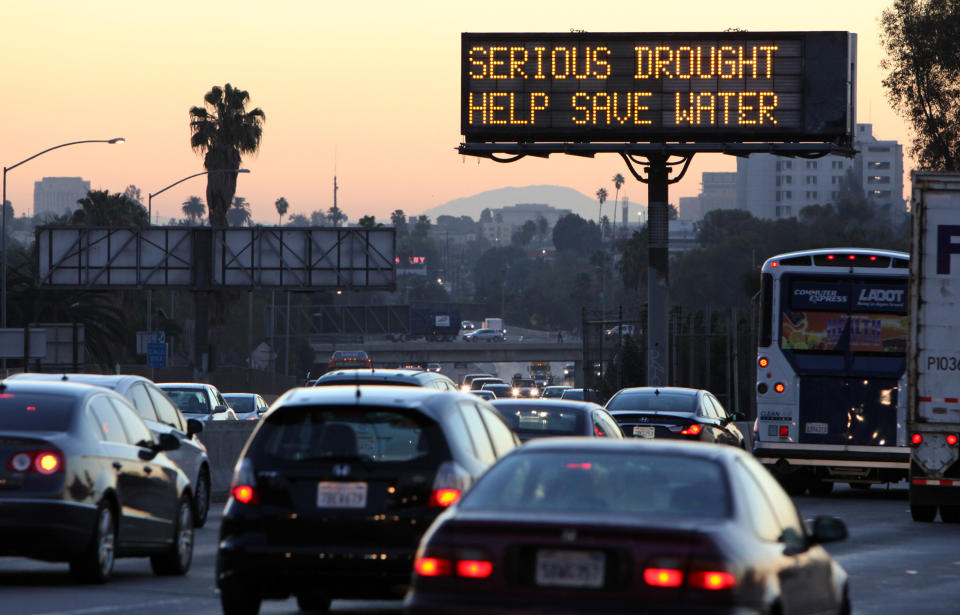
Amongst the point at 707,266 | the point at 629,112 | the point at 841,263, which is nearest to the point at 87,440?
the point at 841,263

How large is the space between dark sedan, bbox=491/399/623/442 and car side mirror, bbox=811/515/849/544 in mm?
9829

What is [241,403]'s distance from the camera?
39750mm

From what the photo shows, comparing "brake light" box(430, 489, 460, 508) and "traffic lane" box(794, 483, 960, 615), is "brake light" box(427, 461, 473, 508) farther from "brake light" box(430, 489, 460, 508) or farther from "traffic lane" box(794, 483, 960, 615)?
"traffic lane" box(794, 483, 960, 615)

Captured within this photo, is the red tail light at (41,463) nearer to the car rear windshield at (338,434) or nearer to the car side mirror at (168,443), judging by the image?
the car side mirror at (168,443)

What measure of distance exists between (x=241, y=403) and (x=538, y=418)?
69.8 feet

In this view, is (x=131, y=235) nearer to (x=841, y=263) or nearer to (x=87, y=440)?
(x=841, y=263)

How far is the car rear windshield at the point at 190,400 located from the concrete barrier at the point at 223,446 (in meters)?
3.27

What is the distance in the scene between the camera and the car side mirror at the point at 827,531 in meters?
8.84

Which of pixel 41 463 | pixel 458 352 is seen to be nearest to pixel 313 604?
pixel 41 463

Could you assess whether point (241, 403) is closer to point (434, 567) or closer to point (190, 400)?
point (190, 400)

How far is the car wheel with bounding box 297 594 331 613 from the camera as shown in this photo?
12.2 m

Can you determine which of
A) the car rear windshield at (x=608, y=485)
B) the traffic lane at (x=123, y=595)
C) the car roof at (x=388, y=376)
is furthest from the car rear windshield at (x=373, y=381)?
the car rear windshield at (x=608, y=485)

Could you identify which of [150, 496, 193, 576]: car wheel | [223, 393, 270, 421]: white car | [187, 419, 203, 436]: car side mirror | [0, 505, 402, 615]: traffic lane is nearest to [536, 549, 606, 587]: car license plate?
[0, 505, 402, 615]: traffic lane

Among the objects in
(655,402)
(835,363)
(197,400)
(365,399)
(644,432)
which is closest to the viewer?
(365,399)
